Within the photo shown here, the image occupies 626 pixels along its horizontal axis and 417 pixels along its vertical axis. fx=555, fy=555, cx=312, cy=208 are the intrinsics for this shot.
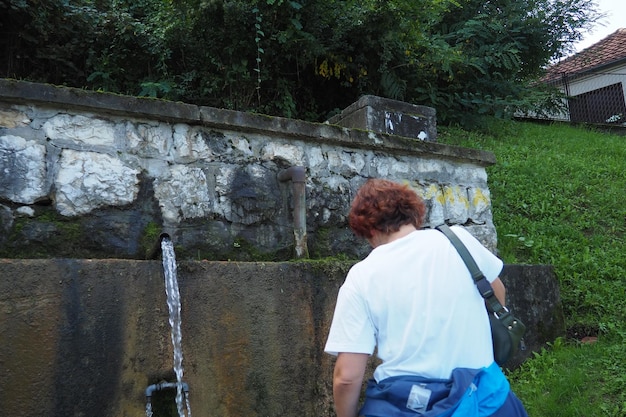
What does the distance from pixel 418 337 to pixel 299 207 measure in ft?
4.87

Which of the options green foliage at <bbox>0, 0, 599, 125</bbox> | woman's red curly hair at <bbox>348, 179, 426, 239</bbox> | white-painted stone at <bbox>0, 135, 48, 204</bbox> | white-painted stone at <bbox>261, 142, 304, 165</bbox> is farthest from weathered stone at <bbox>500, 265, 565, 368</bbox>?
green foliage at <bbox>0, 0, 599, 125</bbox>

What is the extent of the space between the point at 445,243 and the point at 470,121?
703 centimetres

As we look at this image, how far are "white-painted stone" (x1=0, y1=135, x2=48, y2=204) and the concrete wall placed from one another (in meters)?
0.53

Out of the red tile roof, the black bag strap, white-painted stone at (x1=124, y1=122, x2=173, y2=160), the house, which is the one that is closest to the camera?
the black bag strap

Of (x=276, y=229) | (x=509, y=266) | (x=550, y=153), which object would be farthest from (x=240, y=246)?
(x=550, y=153)

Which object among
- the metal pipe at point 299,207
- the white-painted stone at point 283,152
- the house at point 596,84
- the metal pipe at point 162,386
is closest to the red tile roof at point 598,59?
the house at point 596,84

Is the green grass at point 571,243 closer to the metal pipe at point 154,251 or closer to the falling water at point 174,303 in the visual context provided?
the falling water at point 174,303

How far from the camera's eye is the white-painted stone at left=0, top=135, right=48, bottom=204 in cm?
236

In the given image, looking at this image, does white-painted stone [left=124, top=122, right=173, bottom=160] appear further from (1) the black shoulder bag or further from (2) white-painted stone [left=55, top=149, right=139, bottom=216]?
(1) the black shoulder bag

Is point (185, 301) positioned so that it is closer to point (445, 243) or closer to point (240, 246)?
point (240, 246)

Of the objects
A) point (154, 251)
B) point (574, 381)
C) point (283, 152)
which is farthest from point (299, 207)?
point (574, 381)

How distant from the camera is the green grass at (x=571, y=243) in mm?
3129

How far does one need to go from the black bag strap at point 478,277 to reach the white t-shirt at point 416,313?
20 mm

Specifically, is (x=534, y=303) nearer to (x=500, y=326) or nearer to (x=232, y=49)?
(x=500, y=326)
